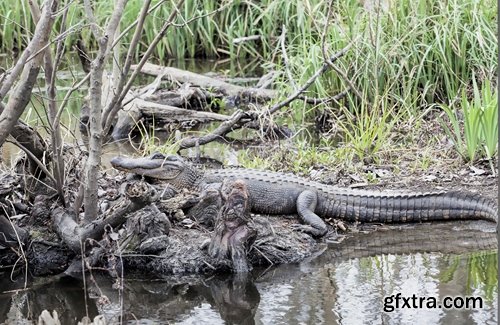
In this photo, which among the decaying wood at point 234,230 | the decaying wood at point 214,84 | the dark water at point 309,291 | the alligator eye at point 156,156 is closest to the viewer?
the dark water at point 309,291

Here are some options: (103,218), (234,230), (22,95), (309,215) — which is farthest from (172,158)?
(22,95)

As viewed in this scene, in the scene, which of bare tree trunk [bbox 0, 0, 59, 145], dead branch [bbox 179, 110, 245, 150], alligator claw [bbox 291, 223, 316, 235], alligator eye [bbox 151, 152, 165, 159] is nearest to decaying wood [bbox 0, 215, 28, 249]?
bare tree trunk [bbox 0, 0, 59, 145]

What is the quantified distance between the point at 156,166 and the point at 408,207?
1843mm

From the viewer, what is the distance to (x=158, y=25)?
13.3 m

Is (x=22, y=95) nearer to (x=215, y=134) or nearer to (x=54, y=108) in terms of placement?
A: (x=54, y=108)

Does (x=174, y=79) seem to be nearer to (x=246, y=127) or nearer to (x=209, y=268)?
(x=246, y=127)

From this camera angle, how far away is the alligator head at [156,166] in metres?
6.57

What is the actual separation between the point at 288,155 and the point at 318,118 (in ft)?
5.97

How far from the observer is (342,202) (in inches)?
251

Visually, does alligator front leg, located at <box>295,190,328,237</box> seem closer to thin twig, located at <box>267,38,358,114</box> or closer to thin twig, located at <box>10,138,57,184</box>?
thin twig, located at <box>10,138,57,184</box>

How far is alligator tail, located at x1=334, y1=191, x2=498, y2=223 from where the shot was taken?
20.5 feet

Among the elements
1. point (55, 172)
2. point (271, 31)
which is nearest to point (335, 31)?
point (271, 31)
